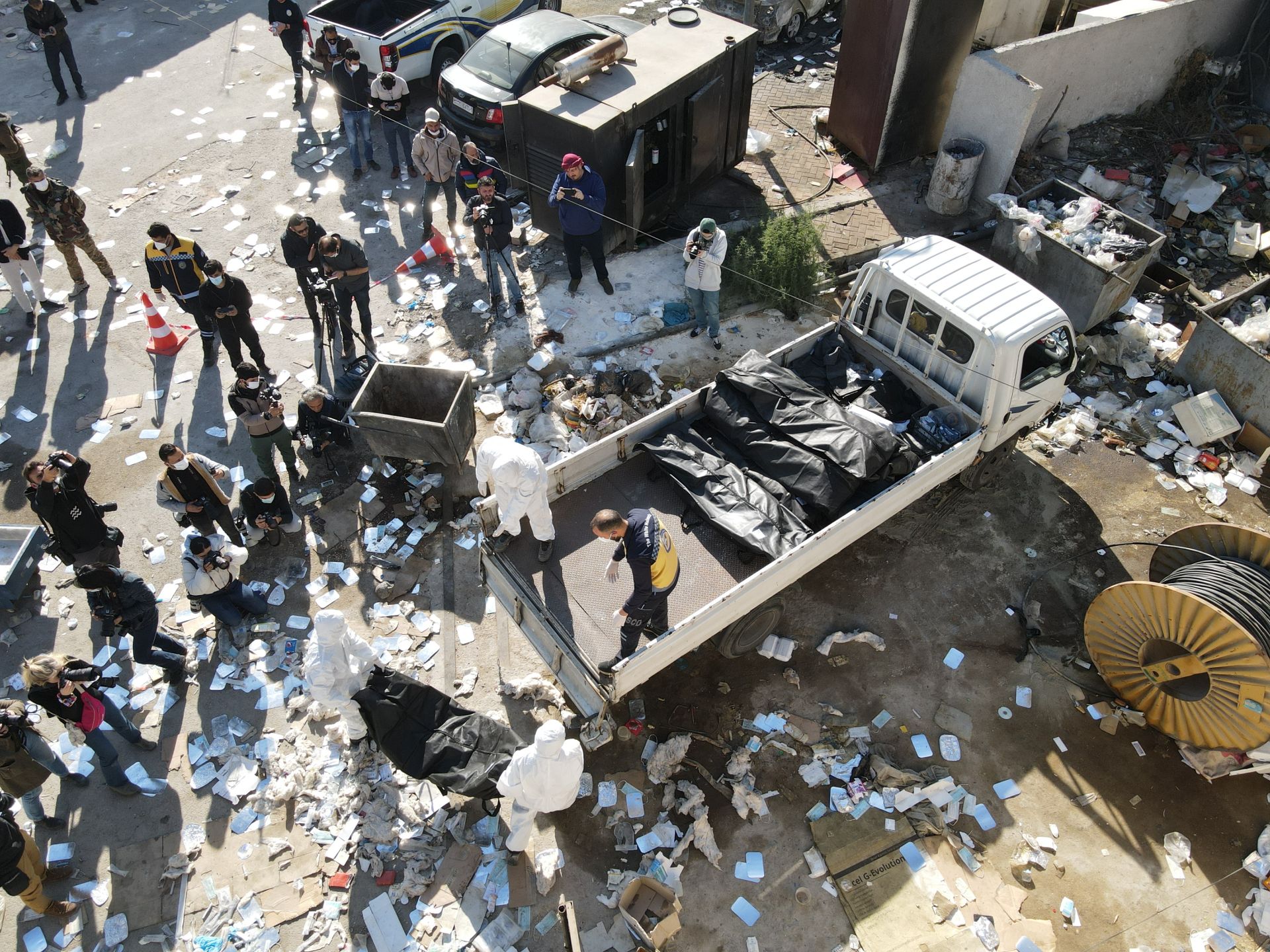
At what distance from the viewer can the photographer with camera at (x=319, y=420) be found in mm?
7543

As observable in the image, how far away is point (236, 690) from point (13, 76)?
1303cm

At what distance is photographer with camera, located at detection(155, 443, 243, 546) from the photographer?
6.45 m

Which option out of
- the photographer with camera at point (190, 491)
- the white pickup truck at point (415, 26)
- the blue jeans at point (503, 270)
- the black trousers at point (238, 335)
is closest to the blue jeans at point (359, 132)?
the white pickup truck at point (415, 26)

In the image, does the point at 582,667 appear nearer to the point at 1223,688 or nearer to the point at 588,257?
the point at 1223,688

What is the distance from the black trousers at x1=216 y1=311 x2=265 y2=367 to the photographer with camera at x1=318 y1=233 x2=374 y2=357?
0.88 m

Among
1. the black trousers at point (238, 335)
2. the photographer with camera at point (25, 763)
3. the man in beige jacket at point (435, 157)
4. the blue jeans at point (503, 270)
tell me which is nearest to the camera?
the photographer with camera at point (25, 763)

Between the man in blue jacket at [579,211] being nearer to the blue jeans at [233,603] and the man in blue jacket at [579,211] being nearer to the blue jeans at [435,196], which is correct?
the blue jeans at [435,196]

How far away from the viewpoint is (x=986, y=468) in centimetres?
751

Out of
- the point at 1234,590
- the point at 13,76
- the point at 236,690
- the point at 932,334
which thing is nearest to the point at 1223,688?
the point at 1234,590

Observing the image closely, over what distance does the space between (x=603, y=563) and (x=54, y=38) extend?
12.7 m

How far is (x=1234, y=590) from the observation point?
5.83m

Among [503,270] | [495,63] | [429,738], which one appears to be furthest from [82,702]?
[495,63]

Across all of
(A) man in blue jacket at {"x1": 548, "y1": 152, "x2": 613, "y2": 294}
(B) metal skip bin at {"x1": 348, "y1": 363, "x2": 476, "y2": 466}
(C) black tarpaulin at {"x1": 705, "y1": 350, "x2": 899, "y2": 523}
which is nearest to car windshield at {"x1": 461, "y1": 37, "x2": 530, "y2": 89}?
(A) man in blue jacket at {"x1": 548, "y1": 152, "x2": 613, "y2": 294}

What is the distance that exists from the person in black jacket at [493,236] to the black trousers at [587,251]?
2.17ft
